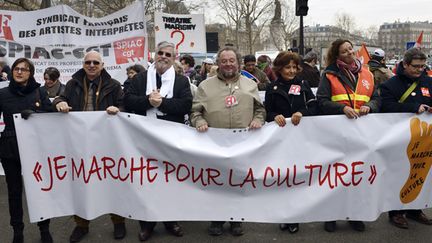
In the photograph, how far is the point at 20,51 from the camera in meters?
7.47

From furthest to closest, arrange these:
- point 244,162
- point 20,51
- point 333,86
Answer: point 20,51 → point 333,86 → point 244,162

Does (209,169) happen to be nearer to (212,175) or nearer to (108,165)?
(212,175)

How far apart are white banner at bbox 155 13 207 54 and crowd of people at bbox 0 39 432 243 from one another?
563cm

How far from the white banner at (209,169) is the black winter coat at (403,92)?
0.45 metres

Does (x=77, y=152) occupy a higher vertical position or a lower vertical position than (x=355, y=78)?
lower

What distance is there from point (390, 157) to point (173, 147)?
1933 mm

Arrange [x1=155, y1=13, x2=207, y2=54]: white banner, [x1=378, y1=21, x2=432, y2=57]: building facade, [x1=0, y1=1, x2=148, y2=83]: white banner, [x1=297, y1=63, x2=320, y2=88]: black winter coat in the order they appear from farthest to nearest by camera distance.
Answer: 1. [x1=378, y1=21, x2=432, y2=57]: building facade
2. [x1=155, y1=13, x2=207, y2=54]: white banner
3. [x1=0, y1=1, x2=148, y2=83]: white banner
4. [x1=297, y1=63, x2=320, y2=88]: black winter coat

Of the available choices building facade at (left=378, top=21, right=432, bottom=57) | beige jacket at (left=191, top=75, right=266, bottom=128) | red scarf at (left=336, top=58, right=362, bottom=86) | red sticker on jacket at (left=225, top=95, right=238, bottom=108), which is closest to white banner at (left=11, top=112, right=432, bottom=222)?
beige jacket at (left=191, top=75, right=266, bottom=128)

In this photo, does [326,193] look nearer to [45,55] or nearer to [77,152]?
[77,152]

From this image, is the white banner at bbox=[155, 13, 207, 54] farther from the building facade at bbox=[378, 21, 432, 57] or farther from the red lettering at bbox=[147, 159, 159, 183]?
the building facade at bbox=[378, 21, 432, 57]

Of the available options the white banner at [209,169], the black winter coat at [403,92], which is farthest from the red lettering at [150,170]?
the black winter coat at [403,92]

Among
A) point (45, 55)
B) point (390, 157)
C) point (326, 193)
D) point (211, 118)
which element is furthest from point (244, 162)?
point (45, 55)

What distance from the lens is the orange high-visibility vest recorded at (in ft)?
13.5

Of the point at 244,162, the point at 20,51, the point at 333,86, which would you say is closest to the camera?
the point at 244,162
